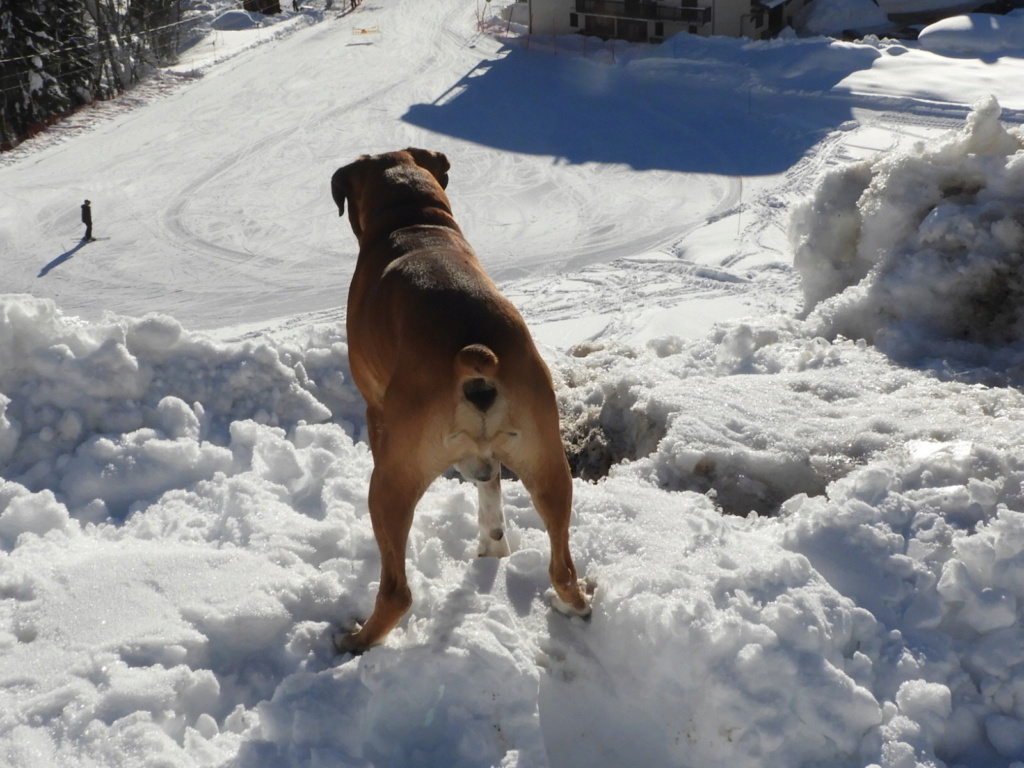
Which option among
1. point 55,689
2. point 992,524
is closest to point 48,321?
point 55,689

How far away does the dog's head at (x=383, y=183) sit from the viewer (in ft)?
14.8

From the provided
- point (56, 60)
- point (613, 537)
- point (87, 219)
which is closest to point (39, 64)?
point (56, 60)

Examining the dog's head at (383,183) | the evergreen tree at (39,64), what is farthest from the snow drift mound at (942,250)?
the evergreen tree at (39,64)

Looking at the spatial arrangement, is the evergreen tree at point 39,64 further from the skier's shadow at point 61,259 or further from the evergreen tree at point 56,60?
the skier's shadow at point 61,259

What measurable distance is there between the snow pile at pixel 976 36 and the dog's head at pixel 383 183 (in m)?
17.9

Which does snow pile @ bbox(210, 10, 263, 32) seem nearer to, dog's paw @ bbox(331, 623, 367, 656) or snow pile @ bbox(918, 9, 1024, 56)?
snow pile @ bbox(918, 9, 1024, 56)

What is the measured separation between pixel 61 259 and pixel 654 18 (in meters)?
15.0

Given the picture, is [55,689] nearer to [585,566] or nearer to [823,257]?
[585,566]

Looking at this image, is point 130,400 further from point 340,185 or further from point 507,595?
point 507,595

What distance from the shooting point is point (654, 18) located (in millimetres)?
22641

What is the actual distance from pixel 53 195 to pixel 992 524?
14.8 m

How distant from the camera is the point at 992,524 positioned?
3578 millimetres

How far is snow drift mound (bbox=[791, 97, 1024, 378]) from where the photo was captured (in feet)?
19.6

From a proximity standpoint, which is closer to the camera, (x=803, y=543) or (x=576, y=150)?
(x=803, y=543)
